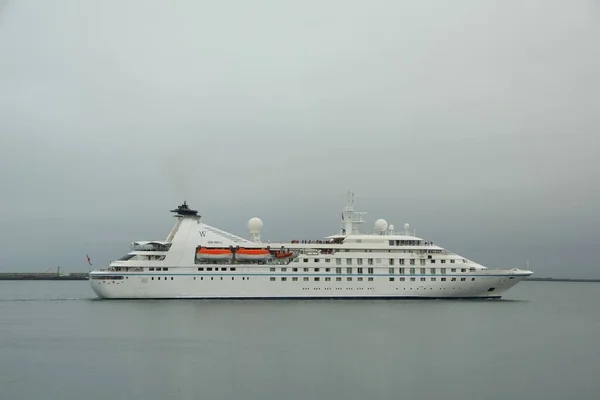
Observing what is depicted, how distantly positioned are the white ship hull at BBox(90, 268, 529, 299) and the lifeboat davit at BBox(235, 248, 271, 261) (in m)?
1.96

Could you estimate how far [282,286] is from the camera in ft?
192

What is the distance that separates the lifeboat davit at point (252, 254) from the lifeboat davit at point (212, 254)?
2.90 feet

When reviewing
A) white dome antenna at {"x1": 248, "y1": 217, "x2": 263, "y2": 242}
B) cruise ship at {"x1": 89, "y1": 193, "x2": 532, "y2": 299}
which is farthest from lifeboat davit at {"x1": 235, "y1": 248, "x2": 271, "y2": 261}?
white dome antenna at {"x1": 248, "y1": 217, "x2": 263, "y2": 242}

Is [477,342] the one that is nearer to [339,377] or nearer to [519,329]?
[519,329]

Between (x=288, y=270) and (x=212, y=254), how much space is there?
7342 mm

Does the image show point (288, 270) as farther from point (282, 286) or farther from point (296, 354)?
point (296, 354)

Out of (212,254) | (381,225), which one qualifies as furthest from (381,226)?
(212,254)

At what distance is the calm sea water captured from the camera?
23.4 metres

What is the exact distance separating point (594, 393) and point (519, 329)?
18073 mm

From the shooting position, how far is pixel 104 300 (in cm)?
6044

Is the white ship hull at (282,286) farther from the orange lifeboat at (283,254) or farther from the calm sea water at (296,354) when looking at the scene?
the calm sea water at (296,354)

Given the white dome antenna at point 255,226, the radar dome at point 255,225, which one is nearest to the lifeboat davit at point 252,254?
the white dome antenna at point 255,226

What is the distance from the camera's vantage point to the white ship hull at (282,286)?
5756cm

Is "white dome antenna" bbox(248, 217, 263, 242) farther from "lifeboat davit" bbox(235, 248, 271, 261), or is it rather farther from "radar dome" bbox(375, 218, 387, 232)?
"radar dome" bbox(375, 218, 387, 232)
